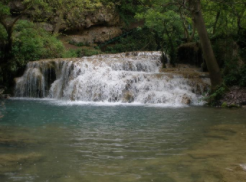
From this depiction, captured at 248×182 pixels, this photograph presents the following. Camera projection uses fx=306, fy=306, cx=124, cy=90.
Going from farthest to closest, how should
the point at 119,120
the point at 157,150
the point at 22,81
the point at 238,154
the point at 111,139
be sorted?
the point at 22,81 → the point at 119,120 → the point at 111,139 → the point at 157,150 → the point at 238,154

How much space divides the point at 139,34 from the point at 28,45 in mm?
13692

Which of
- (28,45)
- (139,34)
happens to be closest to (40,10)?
(28,45)

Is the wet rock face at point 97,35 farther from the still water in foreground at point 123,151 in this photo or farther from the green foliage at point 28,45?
the still water in foreground at point 123,151

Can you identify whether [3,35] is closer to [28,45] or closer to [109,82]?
[28,45]

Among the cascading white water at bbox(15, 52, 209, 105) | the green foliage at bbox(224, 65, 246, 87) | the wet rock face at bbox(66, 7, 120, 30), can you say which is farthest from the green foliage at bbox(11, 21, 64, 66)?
the green foliage at bbox(224, 65, 246, 87)

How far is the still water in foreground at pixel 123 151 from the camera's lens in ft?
11.9

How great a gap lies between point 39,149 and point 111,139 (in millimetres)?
1385

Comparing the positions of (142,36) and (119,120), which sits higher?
(142,36)

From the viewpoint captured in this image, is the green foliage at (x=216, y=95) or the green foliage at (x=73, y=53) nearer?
the green foliage at (x=216, y=95)

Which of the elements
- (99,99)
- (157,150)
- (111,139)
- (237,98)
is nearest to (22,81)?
(99,99)

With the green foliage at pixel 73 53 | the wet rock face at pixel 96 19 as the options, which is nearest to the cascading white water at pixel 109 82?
the green foliage at pixel 73 53

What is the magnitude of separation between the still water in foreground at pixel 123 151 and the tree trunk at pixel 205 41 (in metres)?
4.34

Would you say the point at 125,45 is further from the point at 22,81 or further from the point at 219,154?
the point at 219,154

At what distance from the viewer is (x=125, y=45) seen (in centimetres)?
2877
